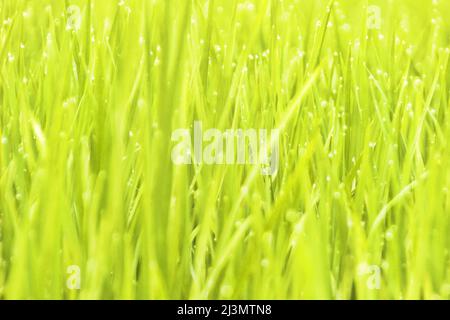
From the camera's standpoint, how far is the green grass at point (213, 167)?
798 millimetres

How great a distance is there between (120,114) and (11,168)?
263 millimetres

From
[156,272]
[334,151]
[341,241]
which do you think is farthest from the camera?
[334,151]

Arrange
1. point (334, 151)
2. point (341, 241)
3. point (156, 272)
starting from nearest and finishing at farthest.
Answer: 1. point (156, 272)
2. point (341, 241)
3. point (334, 151)

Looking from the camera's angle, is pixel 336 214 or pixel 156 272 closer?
pixel 156 272

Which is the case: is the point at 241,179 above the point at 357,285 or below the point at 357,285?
above

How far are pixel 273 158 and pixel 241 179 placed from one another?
0.23 feet

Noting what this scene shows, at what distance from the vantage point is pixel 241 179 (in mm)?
960

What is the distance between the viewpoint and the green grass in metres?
0.80

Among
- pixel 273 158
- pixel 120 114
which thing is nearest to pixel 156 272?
pixel 120 114

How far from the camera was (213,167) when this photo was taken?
3.06 feet

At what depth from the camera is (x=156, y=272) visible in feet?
2.46
